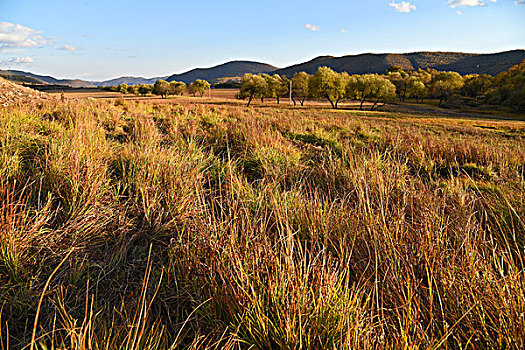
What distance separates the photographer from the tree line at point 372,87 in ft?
221

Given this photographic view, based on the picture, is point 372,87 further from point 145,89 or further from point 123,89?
point 123,89

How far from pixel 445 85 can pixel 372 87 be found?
105 feet

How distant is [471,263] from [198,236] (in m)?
1.73

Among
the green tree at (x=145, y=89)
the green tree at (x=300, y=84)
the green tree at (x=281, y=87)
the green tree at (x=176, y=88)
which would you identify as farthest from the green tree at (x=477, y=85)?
the green tree at (x=145, y=89)

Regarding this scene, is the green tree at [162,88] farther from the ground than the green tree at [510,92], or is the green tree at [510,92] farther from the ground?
the green tree at [162,88]

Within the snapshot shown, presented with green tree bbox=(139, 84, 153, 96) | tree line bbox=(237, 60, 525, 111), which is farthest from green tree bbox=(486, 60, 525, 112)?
green tree bbox=(139, 84, 153, 96)

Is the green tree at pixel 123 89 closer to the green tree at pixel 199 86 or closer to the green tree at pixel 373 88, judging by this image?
the green tree at pixel 199 86

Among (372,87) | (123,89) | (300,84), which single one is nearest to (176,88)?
(123,89)

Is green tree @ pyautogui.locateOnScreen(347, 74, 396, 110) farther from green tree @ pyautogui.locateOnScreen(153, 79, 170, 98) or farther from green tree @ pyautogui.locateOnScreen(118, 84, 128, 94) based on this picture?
green tree @ pyautogui.locateOnScreen(118, 84, 128, 94)

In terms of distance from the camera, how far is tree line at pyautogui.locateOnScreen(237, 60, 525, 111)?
2655 inches

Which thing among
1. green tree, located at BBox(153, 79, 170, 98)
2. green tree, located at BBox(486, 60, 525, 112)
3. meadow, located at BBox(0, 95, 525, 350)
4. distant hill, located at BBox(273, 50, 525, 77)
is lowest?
meadow, located at BBox(0, 95, 525, 350)

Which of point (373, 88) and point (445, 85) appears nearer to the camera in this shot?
point (373, 88)

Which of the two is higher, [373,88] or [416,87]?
[416,87]

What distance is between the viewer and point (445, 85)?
3270 inches
